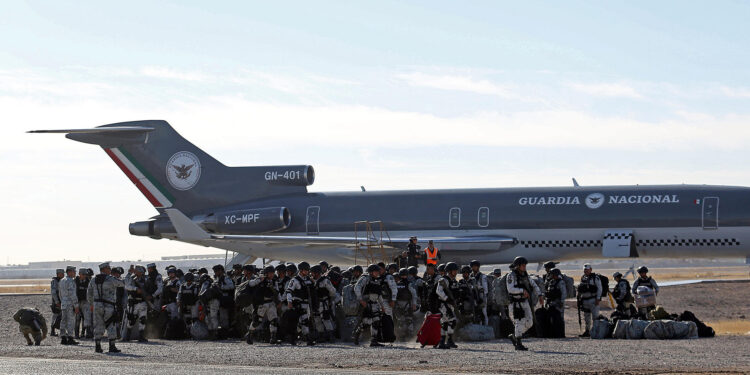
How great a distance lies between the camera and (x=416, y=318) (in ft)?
72.8

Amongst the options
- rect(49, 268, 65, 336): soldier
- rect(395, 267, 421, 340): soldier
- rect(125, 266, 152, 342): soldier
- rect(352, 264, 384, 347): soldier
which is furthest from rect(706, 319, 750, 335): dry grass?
Result: rect(49, 268, 65, 336): soldier

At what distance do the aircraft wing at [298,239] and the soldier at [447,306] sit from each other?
15206 mm

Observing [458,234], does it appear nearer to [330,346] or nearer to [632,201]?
[632,201]

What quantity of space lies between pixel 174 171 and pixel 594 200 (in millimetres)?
16782

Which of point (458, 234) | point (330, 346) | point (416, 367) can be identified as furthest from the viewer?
point (458, 234)

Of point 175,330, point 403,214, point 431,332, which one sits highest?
point 403,214

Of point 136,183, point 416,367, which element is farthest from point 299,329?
point 136,183

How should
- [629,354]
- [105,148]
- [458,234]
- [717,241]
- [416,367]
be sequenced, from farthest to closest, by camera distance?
[105,148]
[458,234]
[717,241]
[629,354]
[416,367]

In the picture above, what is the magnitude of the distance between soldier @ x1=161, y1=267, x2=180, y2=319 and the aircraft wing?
32.3 ft

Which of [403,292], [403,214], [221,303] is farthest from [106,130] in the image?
[403,292]

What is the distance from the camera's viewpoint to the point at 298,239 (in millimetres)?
35781

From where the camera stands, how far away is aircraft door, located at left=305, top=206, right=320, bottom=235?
3803cm

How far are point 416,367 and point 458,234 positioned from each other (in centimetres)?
2022

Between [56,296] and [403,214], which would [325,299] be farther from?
[403,214]
